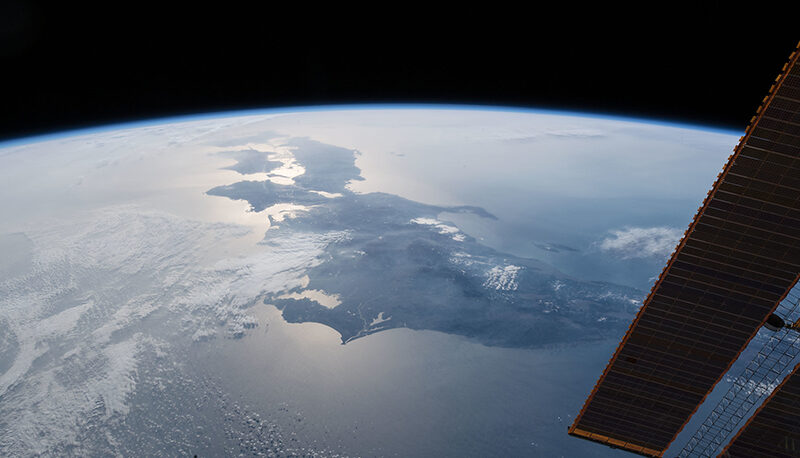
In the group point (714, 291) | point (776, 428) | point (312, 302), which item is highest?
point (714, 291)

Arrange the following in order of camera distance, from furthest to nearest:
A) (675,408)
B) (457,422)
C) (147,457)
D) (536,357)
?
(536,357), (457,422), (147,457), (675,408)

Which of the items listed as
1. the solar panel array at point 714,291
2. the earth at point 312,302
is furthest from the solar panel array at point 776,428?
the earth at point 312,302

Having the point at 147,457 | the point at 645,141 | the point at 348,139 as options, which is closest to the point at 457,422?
the point at 147,457

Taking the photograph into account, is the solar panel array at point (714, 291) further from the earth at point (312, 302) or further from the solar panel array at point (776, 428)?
the earth at point (312, 302)

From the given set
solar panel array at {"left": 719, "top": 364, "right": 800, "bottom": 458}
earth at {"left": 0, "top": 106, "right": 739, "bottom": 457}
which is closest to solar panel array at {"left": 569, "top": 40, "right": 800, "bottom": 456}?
solar panel array at {"left": 719, "top": 364, "right": 800, "bottom": 458}

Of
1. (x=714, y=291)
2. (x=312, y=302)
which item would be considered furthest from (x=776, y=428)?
(x=312, y=302)

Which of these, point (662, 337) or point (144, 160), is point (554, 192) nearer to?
point (662, 337)

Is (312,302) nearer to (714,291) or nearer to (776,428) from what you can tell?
(714,291)

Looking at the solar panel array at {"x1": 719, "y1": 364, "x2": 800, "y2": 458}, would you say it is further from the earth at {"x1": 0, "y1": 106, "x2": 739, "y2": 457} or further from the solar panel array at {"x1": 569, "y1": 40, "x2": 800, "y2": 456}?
the earth at {"x1": 0, "y1": 106, "x2": 739, "y2": 457}
